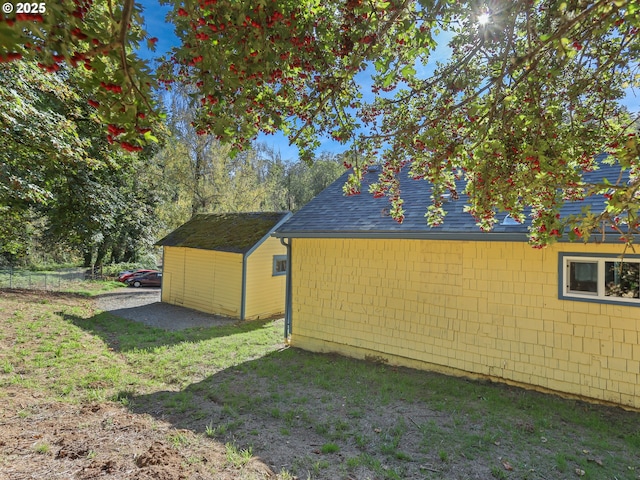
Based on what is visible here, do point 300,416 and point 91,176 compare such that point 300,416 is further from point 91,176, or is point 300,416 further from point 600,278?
point 91,176

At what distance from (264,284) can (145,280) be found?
1330cm

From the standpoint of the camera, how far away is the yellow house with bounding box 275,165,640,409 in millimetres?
5316

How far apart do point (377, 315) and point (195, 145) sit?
17.1m

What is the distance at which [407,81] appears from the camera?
175 inches

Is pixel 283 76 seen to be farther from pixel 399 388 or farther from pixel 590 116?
pixel 399 388

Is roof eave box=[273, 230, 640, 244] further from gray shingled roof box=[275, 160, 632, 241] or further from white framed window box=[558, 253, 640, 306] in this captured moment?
white framed window box=[558, 253, 640, 306]

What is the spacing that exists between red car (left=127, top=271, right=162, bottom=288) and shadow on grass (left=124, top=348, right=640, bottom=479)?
18319 mm

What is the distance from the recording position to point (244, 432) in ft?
14.8

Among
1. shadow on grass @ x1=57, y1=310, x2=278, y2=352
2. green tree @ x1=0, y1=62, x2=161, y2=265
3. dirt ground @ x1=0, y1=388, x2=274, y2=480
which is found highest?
green tree @ x1=0, y1=62, x2=161, y2=265

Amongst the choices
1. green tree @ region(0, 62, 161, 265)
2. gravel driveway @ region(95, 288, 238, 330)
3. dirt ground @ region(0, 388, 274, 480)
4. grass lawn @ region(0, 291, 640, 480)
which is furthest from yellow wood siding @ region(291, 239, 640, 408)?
green tree @ region(0, 62, 161, 265)

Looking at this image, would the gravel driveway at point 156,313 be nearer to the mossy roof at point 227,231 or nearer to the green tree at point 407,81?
the mossy roof at point 227,231

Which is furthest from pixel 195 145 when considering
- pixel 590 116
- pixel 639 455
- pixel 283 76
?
pixel 639 455

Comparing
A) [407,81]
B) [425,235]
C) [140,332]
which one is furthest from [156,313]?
[407,81]

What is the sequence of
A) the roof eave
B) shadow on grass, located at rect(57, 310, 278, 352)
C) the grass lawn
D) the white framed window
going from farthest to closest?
shadow on grass, located at rect(57, 310, 278, 352), the roof eave, the white framed window, the grass lawn
